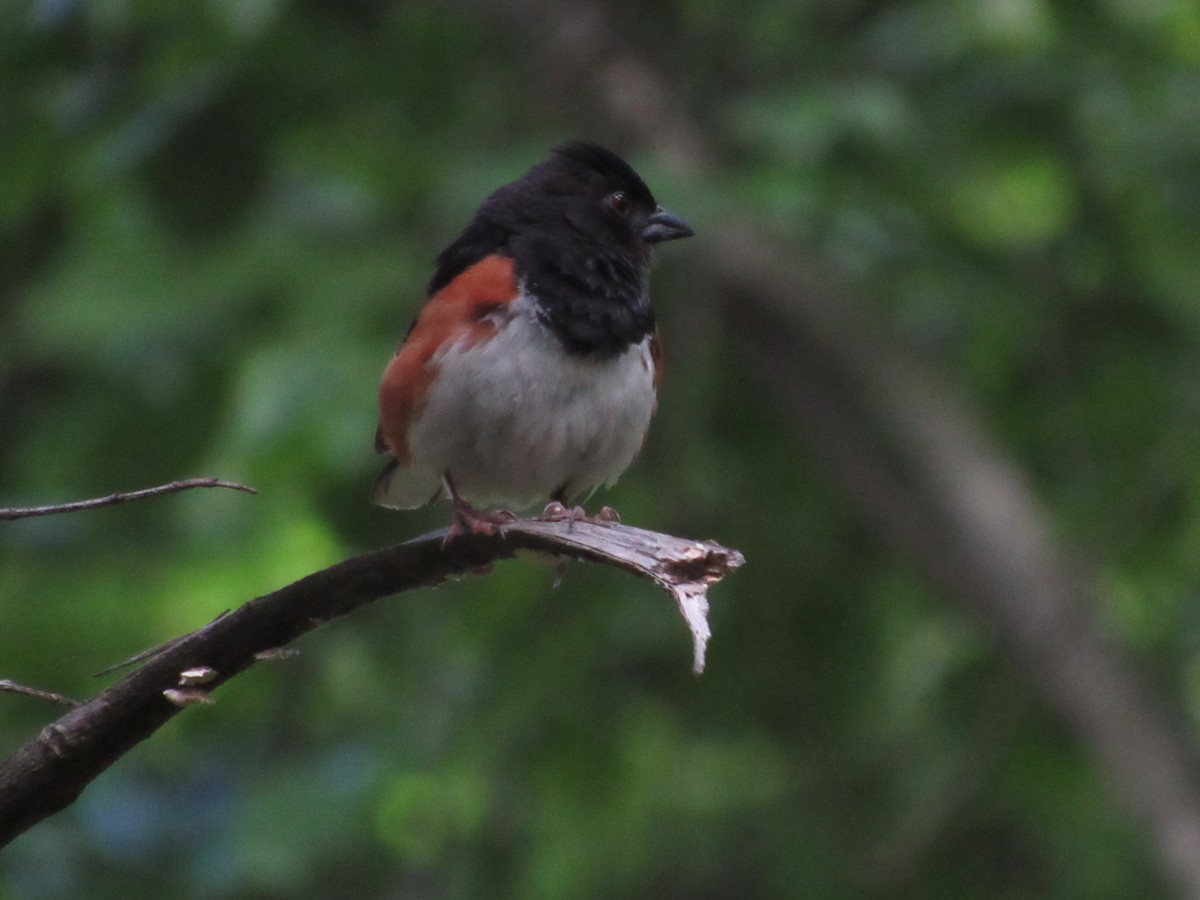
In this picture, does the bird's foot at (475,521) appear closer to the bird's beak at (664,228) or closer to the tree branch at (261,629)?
the tree branch at (261,629)

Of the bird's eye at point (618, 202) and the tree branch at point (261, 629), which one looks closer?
the tree branch at point (261, 629)

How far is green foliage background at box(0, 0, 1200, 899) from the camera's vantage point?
4605 mm

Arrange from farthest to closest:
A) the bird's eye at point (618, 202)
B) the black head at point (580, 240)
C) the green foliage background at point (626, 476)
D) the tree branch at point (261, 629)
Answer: the green foliage background at point (626, 476)
the bird's eye at point (618, 202)
the black head at point (580, 240)
the tree branch at point (261, 629)

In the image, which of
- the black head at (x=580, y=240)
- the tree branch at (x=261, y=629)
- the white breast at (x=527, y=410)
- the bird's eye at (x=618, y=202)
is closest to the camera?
the tree branch at (x=261, y=629)

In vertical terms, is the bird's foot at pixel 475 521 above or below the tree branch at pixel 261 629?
above

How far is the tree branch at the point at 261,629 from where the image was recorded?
189 cm

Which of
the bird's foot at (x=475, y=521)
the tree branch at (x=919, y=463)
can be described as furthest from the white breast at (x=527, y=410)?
the tree branch at (x=919, y=463)

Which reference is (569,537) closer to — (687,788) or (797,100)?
(797,100)

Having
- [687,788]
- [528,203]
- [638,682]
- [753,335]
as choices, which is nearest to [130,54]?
[528,203]

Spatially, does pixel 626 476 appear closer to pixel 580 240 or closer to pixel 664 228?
pixel 664 228

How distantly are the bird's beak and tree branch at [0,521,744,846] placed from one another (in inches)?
79.4

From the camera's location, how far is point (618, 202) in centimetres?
420

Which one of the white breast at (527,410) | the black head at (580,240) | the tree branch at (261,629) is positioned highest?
the black head at (580,240)

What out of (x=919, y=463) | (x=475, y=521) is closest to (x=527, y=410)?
(x=475, y=521)
